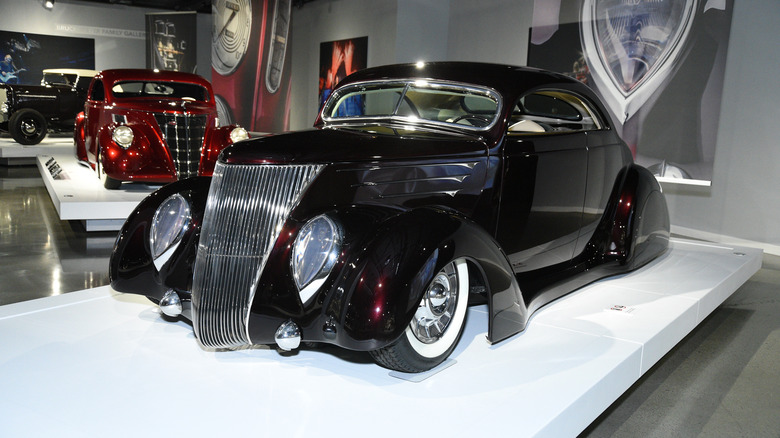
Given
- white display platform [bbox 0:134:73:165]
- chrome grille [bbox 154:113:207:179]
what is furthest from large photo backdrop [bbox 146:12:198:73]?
chrome grille [bbox 154:113:207:179]

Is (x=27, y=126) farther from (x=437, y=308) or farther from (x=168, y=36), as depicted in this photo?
(x=437, y=308)

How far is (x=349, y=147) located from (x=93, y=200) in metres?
4.05

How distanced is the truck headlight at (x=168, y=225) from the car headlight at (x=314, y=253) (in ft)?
2.54

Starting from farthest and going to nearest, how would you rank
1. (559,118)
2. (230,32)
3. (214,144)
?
(230,32) → (214,144) → (559,118)

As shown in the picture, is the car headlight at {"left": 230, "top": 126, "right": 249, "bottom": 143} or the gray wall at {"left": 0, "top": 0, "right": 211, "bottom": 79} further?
the gray wall at {"left": 0, "top": 0, "right": 211, "bottom": 79}

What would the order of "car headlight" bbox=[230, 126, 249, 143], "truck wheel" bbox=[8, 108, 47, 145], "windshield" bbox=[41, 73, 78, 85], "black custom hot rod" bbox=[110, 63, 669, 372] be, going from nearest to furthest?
1. "black custom hot rod" bbox=[110, 63, 669, 372]
2. "car headlight" bbox=[230, 126, 249, 143]
3. "truck wheel" bbox=[8, 108, 47, 145]
4. "windshield" bbox=[41, 73, 78, 85]

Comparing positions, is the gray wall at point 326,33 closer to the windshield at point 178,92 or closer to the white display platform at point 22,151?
the windshield at point 178,92

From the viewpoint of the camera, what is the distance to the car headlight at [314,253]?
206 cm

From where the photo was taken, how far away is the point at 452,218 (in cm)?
223

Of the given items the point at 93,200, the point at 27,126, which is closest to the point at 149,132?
the point at 93,200

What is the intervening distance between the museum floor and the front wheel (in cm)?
79

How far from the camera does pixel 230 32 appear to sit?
11273 mm

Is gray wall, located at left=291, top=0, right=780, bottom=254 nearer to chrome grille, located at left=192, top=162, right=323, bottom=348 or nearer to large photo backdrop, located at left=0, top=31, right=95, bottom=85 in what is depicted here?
chrome grille, located at left=192, top=162, right=323, bottom=348

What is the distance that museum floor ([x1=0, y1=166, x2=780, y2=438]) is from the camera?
2.63m
